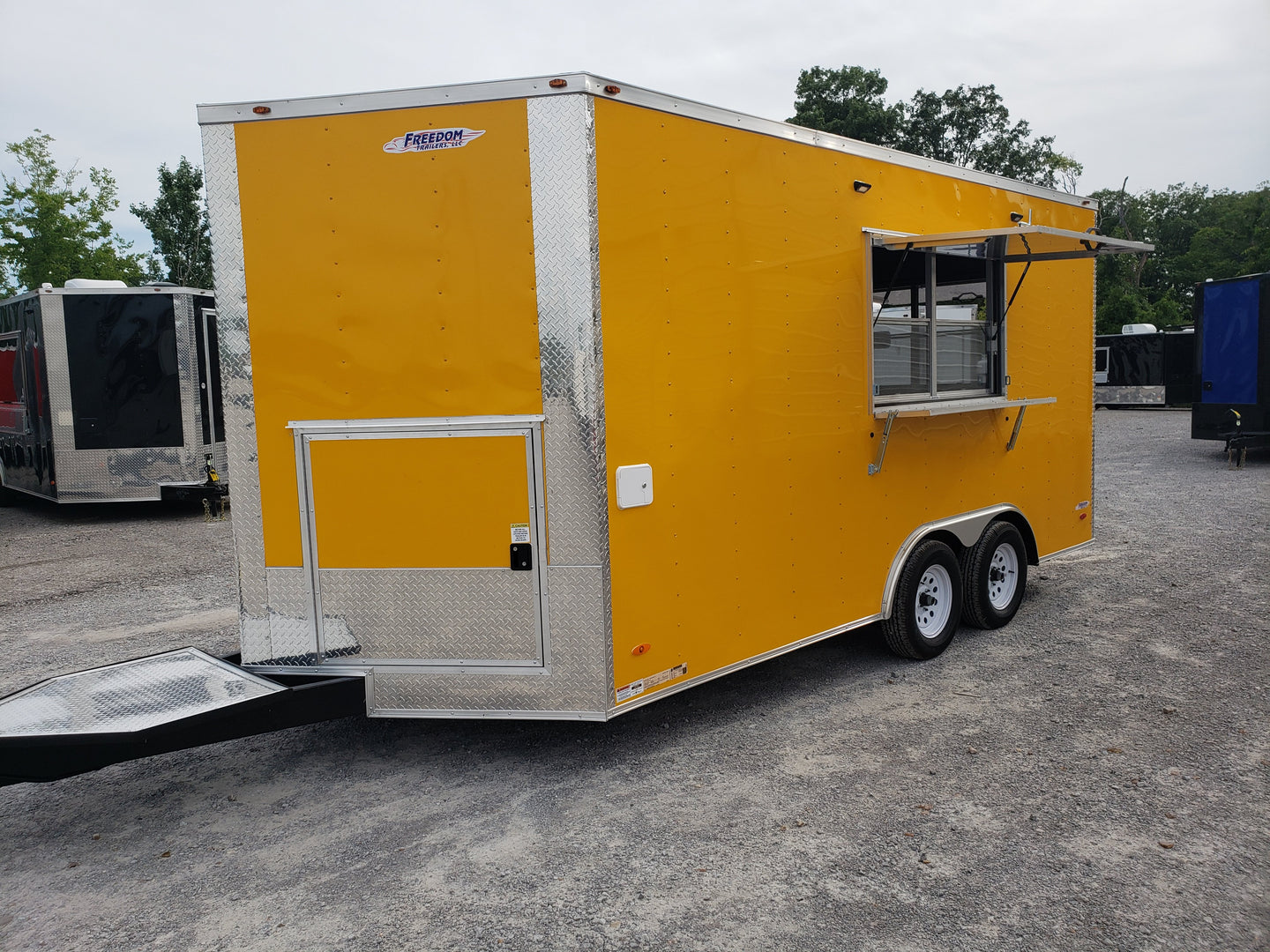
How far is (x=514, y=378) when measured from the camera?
3975 mm

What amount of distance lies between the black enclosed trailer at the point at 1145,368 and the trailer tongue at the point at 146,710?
26651mm

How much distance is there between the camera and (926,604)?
588cm

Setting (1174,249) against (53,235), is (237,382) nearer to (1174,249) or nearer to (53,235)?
(53,235)

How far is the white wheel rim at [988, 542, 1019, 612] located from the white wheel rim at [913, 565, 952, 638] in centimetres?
75

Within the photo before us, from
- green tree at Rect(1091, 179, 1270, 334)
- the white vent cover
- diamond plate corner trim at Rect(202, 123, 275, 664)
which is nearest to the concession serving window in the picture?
the white vent cover

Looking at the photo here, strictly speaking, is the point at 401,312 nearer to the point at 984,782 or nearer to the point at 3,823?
the point at 3,823

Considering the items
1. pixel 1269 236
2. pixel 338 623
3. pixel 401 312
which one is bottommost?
pixel 338 623

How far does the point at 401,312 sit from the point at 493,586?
128cm

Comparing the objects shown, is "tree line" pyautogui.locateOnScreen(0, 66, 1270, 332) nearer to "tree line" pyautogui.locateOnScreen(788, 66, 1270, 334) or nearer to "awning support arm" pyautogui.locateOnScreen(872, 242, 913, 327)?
"tree line" pyautogui.locateOnScreen(788, 66, 1270, 334)

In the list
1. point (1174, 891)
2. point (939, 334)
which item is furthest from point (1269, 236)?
point (1174, 891)

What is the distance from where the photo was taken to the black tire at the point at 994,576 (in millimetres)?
6156

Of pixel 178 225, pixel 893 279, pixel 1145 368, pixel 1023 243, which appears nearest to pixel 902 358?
pixel 893 279

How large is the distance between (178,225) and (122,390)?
2586 cm

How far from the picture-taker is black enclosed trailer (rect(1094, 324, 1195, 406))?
25656mm
